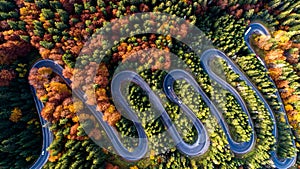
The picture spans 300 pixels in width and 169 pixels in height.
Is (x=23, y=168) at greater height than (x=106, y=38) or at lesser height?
lesser

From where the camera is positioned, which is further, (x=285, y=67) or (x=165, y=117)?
(x=285, y=67)

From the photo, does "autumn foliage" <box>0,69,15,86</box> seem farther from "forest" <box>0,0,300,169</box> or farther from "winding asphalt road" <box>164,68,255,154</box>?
"winding asphalt road" <box>164,68,255,154</box>

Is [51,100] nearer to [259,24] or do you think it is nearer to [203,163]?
[203,163]

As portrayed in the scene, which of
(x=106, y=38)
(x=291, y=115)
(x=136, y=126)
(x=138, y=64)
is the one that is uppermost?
(x=106, y=38)

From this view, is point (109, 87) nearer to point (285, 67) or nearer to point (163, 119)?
point (163, 119)

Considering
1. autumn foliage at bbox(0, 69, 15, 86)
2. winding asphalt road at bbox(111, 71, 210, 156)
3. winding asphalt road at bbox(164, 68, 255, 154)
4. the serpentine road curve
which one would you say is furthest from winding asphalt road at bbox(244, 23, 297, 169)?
autumn foliage at bbox(0, 69, 15, 86)

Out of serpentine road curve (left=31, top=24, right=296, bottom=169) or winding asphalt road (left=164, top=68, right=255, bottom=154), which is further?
winding asphalt road (left=164, top=68, right=255, bottom=154)

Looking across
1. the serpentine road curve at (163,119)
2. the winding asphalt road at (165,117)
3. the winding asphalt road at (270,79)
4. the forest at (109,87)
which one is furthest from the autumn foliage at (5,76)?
the winding asphalt road at (270,79)

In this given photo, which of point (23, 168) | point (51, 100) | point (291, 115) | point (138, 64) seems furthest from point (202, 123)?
point (23, 168)

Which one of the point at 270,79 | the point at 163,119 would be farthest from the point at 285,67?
the point at 163,119
